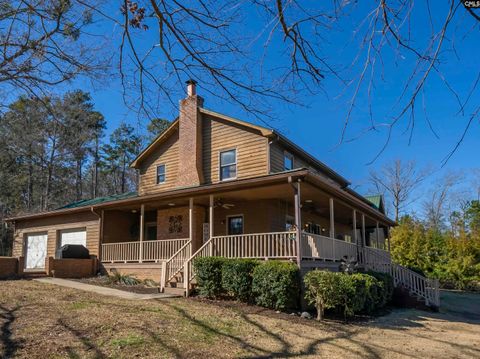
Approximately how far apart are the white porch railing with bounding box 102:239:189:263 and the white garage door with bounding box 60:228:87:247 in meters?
2.26

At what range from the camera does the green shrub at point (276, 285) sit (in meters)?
11.7

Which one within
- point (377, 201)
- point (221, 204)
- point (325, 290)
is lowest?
point (325, 290)

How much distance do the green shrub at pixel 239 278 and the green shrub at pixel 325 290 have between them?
1.87 m

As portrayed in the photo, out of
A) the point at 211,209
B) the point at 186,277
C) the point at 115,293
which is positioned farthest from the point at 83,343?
the point at 211,209

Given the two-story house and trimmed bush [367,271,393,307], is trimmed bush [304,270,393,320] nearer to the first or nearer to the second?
the two-story house

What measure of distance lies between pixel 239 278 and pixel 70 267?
911 centimetres

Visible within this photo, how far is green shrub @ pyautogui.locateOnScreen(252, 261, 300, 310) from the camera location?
11.7 metres

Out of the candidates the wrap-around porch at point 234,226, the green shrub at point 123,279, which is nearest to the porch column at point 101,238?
the wrap-around porch at point 234,226

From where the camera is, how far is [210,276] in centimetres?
1334

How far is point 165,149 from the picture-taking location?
21.3 m

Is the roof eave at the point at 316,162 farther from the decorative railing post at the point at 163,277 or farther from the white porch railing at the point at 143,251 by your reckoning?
the decorative railing post at the point at 163,277

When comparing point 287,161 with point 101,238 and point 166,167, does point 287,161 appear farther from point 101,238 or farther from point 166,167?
point 101,238

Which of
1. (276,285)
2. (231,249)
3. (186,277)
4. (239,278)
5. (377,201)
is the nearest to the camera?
(276,285)

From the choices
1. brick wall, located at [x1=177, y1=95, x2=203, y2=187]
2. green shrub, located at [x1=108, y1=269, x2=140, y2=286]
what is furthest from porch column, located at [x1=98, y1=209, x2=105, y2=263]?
brick wall, located at [x1=177, y1=95, x2=203, y2=187]
